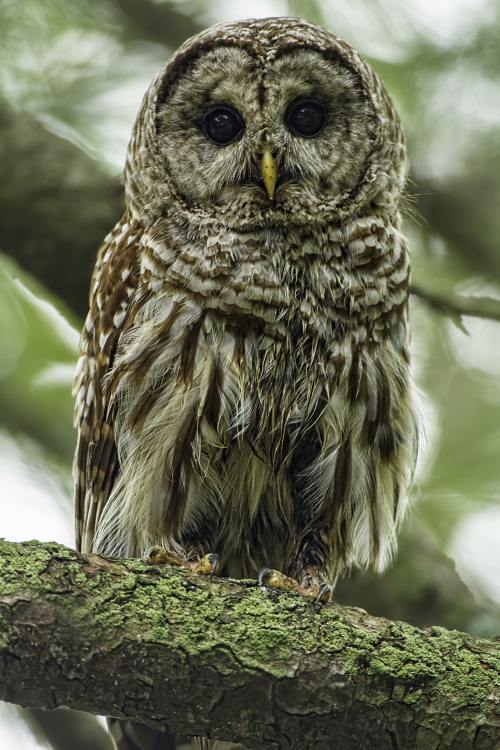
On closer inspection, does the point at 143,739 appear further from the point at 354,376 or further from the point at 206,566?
the point at 354,376

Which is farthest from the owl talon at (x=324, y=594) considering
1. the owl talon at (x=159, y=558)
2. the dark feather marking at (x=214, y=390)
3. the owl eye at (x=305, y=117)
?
the owl eye at (x=305, y=117)

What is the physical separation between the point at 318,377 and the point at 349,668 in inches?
57.4

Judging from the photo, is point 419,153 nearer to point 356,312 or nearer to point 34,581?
point 356,312

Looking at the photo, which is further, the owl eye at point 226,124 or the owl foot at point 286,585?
the owl eye at point 226,124

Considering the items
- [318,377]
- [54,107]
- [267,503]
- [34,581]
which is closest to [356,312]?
[318,377]

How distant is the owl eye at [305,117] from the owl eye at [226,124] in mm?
229

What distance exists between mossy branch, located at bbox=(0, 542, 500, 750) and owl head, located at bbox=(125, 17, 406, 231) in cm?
197

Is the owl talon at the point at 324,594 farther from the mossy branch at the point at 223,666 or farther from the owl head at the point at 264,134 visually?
the owl head at the point at 264,134

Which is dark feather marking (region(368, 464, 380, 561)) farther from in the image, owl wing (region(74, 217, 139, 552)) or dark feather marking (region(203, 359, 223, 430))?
owl wing (region(74, 217, 139, 552))

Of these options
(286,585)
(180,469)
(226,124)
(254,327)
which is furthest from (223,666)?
(226,124)

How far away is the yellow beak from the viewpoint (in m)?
4.78

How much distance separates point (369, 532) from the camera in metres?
4.99

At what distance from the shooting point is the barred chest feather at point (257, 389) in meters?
4.59

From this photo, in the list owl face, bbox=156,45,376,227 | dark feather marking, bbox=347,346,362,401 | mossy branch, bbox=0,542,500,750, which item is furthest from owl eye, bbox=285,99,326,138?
mossy branch, bbox=0,542,500,750
